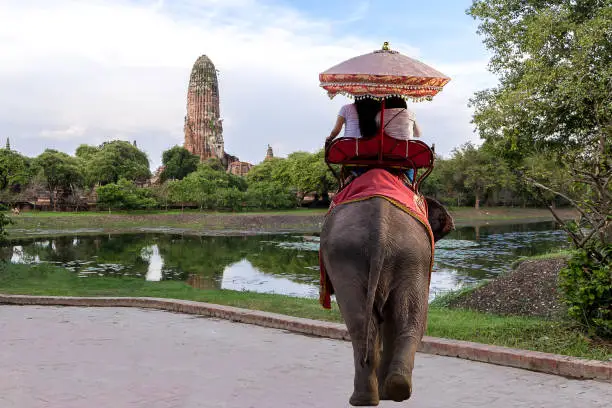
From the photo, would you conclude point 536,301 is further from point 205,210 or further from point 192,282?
point 205,210

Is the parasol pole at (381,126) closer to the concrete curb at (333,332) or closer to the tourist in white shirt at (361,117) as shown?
the tourist in white shirt at (361,117)

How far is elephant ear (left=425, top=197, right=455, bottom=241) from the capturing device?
5.83m

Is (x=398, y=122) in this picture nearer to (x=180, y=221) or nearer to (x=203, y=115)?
(x=180, y=221)

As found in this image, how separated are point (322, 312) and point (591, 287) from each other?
4.36 meters

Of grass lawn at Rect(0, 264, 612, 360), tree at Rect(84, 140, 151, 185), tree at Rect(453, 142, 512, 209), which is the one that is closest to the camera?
grass lawn at Rect(0, 264, 612, 360)

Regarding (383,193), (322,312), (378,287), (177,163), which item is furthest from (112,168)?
(378,287)

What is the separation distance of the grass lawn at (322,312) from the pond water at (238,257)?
424 cm

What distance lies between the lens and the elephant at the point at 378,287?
433cm

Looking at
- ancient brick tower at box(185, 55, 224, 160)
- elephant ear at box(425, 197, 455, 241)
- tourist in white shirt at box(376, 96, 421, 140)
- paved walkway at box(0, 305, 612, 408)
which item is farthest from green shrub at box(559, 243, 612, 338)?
ancient brick tower at box(185, 55, 224, 160)

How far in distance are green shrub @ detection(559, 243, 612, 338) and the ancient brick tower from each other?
10704 centimetres

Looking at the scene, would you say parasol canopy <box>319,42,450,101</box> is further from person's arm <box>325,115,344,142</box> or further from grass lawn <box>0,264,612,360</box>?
grass lawn <box>0,264,612,360</box>

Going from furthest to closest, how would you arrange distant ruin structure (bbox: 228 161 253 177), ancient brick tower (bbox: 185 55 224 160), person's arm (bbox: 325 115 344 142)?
ancient brick tower (bbox: 185 55 224 160) → distant ruin structure (bbox: 228 161 253 177) → person's arm (bbox: 325 115 344 142)

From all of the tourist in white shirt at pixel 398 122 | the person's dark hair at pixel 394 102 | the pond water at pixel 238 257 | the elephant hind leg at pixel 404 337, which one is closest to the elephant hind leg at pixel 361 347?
the elephant hind leg at pixel 404 337

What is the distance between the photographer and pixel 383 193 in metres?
4.70
